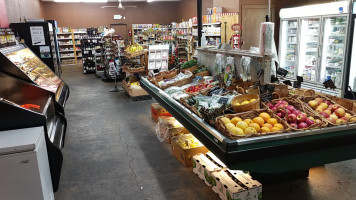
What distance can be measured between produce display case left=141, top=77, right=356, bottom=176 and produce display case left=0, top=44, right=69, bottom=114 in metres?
2.38

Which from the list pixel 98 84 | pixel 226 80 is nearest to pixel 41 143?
pixel 226 80

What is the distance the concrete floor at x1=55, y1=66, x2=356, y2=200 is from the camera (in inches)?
128

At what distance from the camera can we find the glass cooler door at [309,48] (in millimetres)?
7738

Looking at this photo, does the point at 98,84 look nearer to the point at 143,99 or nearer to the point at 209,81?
the point at 143,99

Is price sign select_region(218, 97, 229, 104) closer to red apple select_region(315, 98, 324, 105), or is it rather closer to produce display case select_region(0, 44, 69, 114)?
red apple select_region(315, 98, 324, 105)

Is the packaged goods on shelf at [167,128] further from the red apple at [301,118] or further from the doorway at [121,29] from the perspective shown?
the doorway at [121,29]

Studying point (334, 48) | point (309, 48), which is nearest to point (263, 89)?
point (334, 48)

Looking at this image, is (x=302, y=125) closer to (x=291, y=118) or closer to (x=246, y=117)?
(x=291, y=118)

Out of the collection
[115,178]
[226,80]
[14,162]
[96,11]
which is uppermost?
[96,11]

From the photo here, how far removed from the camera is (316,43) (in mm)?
7820

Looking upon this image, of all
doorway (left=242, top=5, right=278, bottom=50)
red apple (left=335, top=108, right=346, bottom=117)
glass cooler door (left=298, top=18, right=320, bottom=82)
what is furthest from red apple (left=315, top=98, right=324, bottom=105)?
doorway (left=242, top=5, right=278, bottom=50)

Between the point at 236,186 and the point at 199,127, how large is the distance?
0.71 m

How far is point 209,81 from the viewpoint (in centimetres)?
462

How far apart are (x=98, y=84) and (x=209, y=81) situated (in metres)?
7.13
